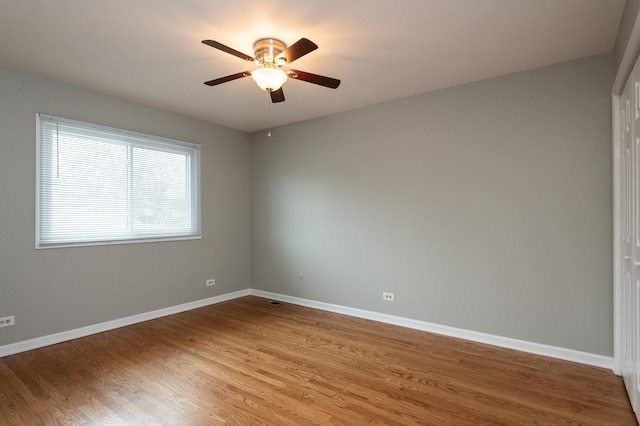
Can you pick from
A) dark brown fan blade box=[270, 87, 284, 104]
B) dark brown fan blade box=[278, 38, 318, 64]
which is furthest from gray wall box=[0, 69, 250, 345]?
dark brown fan blade box=[278, 38, 318, 64]

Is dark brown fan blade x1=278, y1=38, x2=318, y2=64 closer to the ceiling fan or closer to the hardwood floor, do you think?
the ceiling fan

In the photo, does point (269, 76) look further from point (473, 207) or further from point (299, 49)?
point (473, 207)

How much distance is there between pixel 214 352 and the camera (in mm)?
3139

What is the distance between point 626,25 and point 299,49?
7.05 feet

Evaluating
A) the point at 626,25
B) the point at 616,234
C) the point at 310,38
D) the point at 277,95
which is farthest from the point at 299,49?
the point at 616,234

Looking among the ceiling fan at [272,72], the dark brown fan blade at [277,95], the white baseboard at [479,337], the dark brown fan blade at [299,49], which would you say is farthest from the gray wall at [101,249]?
the dark brown fan blade at [299,49]

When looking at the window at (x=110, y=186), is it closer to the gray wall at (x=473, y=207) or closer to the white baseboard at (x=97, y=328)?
the white baseboard at (x=97, y=328)

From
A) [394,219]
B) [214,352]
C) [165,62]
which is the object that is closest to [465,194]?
[394,219]

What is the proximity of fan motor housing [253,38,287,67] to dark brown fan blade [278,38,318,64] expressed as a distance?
0.75 ft

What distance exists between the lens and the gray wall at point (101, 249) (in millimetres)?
3111

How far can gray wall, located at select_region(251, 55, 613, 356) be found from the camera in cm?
289

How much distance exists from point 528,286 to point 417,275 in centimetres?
109

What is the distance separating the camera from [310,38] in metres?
2.61

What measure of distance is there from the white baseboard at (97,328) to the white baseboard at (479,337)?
1448 mm
